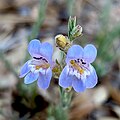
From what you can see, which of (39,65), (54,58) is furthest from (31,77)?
(54,58)

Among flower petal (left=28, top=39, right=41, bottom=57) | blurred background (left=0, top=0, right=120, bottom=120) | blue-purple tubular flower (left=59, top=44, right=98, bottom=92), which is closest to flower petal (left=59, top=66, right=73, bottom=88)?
blue-purple tubular flower (left=59, top=44, right=98, bottom=92)

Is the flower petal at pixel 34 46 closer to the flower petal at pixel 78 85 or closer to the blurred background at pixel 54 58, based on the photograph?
the flower petal at pixel 78 85

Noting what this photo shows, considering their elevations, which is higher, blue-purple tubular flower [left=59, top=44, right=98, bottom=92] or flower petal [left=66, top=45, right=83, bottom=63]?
flower petal [left=66, top=45, right=83, bottom=63]

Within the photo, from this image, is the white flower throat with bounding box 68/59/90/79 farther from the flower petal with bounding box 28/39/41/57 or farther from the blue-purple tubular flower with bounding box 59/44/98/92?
the flower petal with bounding box 28/39/41/57

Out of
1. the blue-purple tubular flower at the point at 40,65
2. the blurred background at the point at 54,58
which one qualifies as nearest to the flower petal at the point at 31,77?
the blue-purple tubular flower at the point at 40,65

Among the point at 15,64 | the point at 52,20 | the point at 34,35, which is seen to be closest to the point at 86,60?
the point at 34,35

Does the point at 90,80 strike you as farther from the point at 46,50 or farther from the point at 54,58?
the point at 54,58

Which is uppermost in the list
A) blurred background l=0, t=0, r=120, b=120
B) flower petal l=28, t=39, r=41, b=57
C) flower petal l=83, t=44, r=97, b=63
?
flower petal l=28, t=39, r=41, b=57
